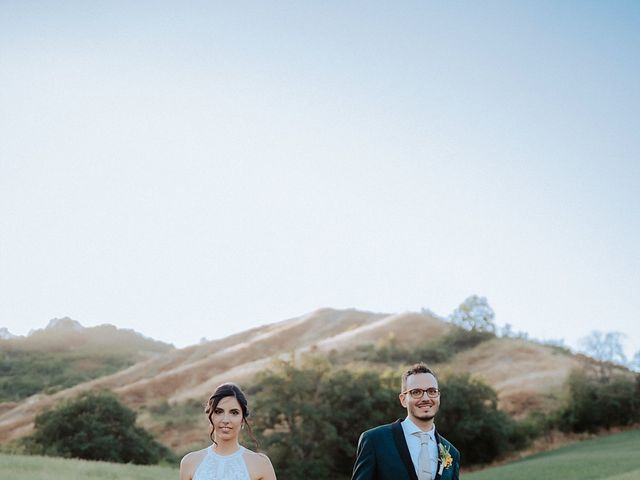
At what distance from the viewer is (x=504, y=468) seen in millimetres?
33344

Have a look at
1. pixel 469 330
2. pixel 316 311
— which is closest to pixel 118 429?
pixel 469 330

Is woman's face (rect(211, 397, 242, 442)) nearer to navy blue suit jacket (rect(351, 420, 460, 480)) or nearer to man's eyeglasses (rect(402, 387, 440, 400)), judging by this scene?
navy blue suit jacket (rect(351, 420, 460, 480))

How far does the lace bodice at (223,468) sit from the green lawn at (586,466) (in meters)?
19.6

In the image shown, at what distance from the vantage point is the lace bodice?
470 centimetres

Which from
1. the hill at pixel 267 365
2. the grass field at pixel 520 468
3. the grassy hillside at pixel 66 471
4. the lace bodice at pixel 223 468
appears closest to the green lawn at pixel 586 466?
the grass field at pixel 520 468

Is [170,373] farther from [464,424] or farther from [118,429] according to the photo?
[464,424]

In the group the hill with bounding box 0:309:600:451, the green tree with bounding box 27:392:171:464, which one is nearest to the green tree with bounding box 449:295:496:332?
the hill with bounding box 0:309:600:451

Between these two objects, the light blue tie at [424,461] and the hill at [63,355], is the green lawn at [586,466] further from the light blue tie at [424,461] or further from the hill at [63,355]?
the hill at [63,355]

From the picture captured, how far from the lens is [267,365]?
66.1 metres

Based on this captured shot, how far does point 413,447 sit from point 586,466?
2653 centimetres

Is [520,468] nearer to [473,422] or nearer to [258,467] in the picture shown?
[473,422]

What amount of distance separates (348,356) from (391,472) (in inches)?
2540

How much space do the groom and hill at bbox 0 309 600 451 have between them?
3651 centimetres

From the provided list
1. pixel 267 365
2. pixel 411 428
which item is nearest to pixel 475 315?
pixel 267 365
